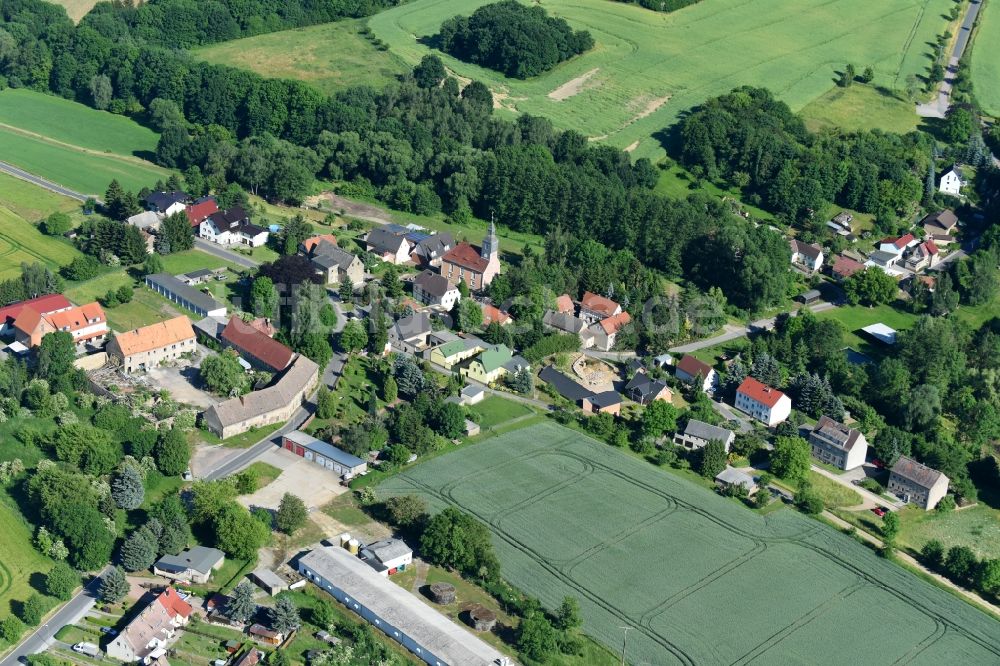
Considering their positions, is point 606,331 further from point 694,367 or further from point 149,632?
point 149,632

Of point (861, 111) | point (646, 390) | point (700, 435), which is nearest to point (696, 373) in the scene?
point (646, 390)

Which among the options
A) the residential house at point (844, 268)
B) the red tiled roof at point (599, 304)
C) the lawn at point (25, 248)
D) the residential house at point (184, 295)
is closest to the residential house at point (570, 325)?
the red tiled roof at point (599, 304)

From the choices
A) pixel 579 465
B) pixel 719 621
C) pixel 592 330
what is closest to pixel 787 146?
pixel 592 330

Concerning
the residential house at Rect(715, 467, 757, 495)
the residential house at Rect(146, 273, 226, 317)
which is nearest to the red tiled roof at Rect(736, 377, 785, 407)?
the residential house at Rect(715, 467, 757, 495)

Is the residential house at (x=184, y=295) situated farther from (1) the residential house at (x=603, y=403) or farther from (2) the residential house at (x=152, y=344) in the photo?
(1) the residential house at (x=603, y=403)

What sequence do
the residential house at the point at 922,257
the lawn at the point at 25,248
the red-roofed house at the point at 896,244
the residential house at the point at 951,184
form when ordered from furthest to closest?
1. the residential house at the point at 951,184
2. the red-roofed house at the point at 896,244
3. the residential house at the point at 922,257
4. the lawn at the point at 25,248

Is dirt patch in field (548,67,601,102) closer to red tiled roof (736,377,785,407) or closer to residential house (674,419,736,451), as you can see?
red tiled roof (736,377,785,407)

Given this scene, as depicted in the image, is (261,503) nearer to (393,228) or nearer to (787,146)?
(393,228)
